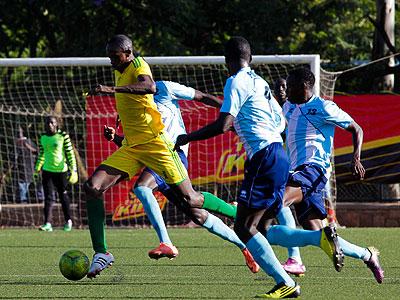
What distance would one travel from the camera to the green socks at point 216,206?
1014 centimetres

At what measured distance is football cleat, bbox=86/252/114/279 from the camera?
9070mm

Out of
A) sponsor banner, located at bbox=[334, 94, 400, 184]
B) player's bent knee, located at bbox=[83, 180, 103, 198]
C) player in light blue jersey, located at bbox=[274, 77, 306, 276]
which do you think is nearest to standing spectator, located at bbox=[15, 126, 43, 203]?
sponsor banner, located at bbox=[334, 94, 400, 184]

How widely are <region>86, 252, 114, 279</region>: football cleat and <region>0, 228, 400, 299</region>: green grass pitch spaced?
109mm

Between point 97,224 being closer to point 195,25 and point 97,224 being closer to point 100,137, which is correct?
point 100,137

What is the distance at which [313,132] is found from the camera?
973 cm

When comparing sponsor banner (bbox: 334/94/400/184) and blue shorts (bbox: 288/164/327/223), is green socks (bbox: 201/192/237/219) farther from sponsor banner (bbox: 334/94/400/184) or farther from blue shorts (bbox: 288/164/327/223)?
sponsor banner (bbox: 334/94/400/184)

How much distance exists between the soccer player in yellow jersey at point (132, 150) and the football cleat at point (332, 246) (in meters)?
1.79

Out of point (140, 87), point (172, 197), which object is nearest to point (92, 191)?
point (140, 87)

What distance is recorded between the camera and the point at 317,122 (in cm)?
965

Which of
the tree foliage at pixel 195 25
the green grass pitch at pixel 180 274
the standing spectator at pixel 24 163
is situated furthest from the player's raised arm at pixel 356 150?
the tree foliage at pixel 195 25

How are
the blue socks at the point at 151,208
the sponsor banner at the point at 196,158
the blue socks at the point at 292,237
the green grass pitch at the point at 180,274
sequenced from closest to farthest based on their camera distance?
the blue socks at the point at 292,237 < the green grass pitch at the point at 180,274 < the blue socks at the point at 151,208 < the sponsor banner at the point at 196,158

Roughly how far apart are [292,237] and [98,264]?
5.78 feet

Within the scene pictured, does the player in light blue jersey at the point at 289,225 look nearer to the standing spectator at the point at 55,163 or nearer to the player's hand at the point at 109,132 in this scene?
the player's hand at the point at 109,132

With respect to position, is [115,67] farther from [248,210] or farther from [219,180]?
[219,180]
